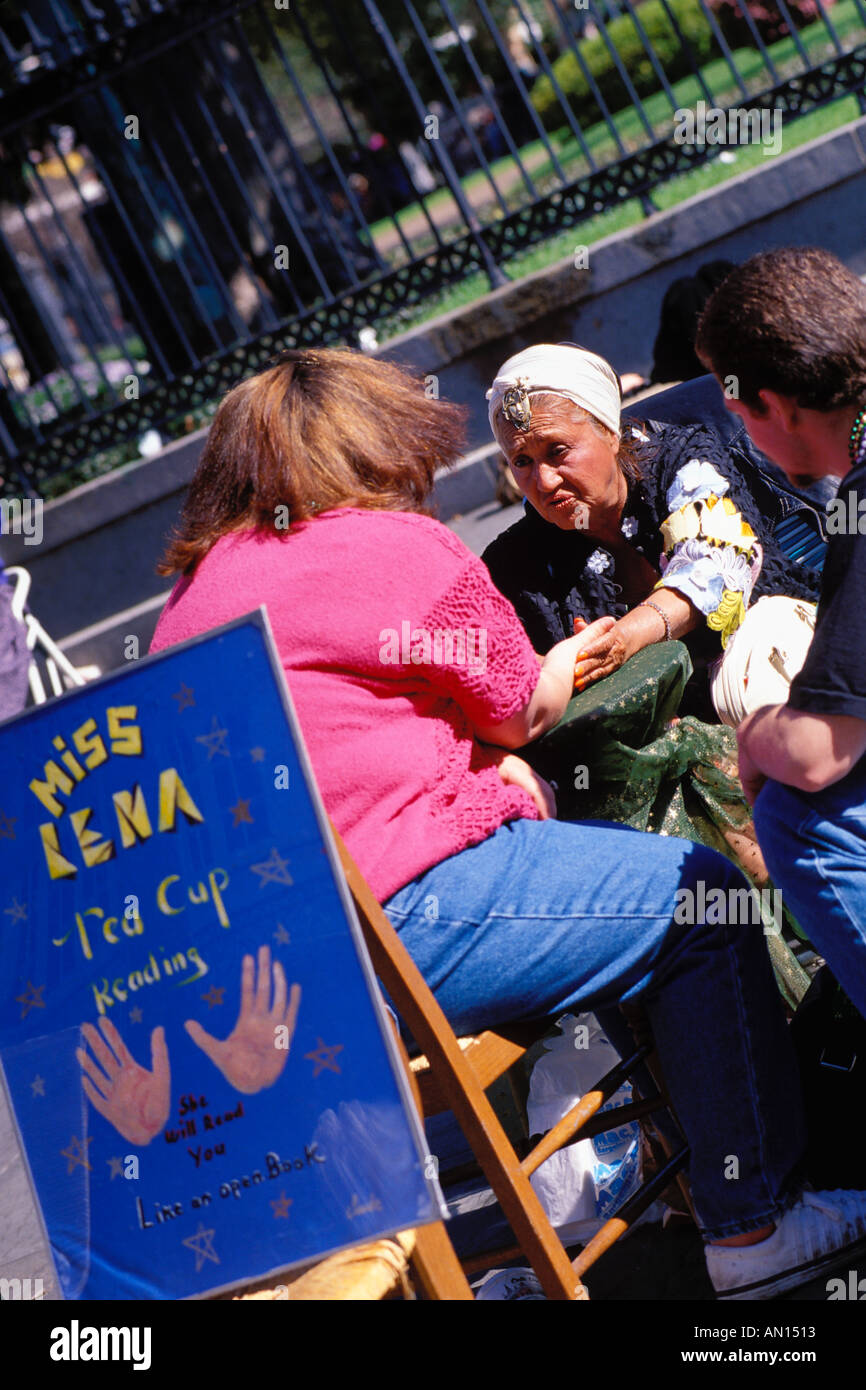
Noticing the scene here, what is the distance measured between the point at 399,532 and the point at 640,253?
492cm

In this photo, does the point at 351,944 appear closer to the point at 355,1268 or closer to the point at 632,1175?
the point at 355,1268

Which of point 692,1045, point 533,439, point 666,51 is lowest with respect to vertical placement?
point 692,1045

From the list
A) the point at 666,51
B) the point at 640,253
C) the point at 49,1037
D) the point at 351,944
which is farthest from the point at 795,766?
the point at 666,51

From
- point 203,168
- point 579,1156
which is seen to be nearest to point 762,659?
point 579,1156

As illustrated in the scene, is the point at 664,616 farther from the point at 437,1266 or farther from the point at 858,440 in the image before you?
the point at 437,1266

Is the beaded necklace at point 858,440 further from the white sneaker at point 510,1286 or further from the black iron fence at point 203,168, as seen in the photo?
the black iron fence at point 203,168

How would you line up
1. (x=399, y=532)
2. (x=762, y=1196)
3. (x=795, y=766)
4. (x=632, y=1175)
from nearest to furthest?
(x=795, y=766), (x=399, y=532), (x=762, y=1196), (x=632, y=1175)

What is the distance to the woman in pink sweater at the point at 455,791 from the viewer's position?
201 cm

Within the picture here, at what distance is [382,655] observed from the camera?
6.59 ft

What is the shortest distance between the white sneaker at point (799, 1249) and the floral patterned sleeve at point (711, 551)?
3.85 feet

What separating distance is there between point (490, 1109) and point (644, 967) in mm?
357

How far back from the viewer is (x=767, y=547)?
9.79ft

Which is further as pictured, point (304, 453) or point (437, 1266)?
point (304, 453)

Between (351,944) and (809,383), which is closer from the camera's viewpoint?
(351,944)
